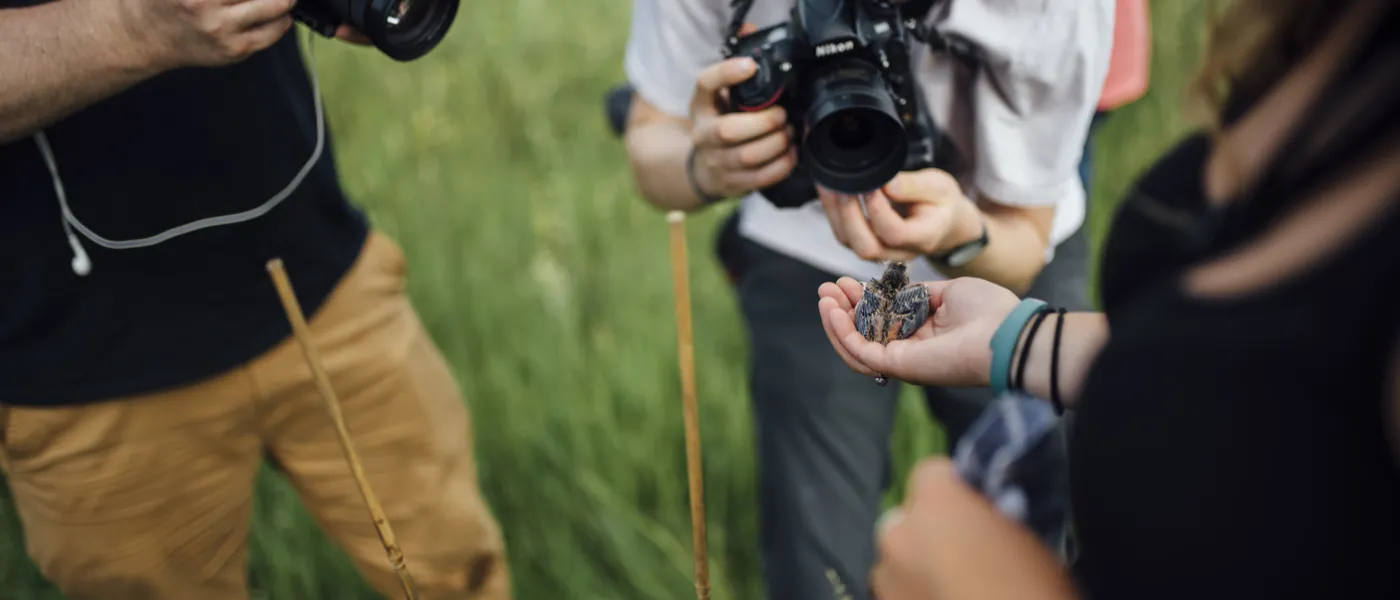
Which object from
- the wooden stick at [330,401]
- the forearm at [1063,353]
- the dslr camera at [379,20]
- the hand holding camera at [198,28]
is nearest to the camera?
the forearm at [1063,353]

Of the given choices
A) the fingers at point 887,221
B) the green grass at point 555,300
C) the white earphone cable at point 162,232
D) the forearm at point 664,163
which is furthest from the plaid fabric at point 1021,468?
the green grass at point 555,300

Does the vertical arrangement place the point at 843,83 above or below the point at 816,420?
above

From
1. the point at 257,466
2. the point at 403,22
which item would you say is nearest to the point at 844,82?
the point at 403,22

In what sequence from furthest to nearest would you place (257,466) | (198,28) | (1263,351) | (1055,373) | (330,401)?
(257,466) < (198,28) < (330,401) < (1055,373) < (1263,351)

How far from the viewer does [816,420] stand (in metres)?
1.30

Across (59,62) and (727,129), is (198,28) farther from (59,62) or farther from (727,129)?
(727,129)

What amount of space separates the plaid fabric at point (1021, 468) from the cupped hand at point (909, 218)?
1.45 feet

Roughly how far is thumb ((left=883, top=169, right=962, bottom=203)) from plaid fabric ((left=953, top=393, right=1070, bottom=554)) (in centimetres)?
47

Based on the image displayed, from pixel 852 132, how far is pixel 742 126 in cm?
11

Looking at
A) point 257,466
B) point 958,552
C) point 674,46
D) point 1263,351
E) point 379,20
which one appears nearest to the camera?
point 1263,351

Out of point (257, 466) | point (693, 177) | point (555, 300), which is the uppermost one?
point (693, 177)

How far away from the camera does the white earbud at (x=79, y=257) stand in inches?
44.4

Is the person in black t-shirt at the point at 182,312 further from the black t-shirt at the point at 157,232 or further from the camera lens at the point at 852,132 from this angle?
the camera lens at the point at 852,132

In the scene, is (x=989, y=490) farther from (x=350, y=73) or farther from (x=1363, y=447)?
(x=350, y=73)
